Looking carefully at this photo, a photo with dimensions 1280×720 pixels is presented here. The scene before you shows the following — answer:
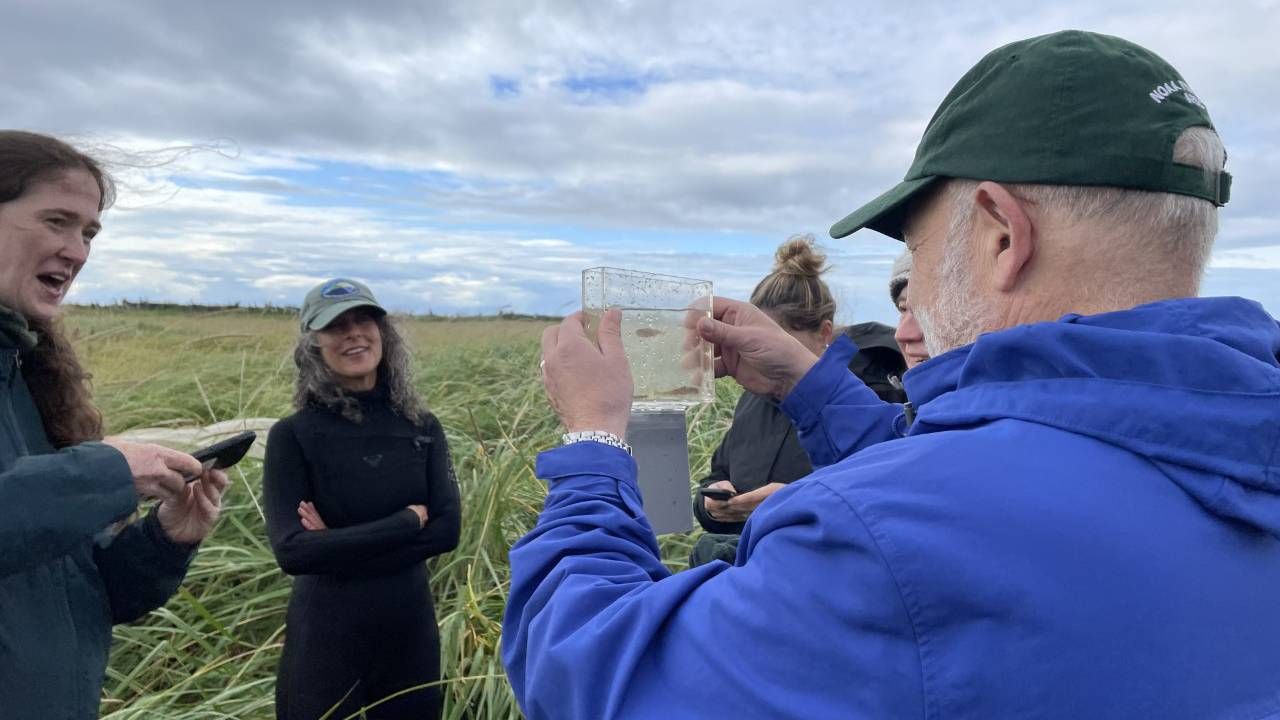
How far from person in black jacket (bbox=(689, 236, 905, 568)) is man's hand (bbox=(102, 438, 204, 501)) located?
1.90m

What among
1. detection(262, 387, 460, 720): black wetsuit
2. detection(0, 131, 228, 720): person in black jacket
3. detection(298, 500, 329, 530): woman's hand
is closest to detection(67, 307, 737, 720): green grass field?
detection(262, 387, 460, 720): black wetsuit

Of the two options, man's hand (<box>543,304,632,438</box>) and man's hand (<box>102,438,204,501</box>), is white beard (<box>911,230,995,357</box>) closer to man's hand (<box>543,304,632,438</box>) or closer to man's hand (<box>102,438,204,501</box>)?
man's hand (<box>543,304,632,438</box>)

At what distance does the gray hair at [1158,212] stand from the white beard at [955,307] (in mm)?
154

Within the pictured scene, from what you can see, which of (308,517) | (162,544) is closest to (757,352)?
(162,544)

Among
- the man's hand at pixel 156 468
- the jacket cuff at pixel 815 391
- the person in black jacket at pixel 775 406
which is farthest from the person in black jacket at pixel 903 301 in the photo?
the man's hand at pixel 156 468

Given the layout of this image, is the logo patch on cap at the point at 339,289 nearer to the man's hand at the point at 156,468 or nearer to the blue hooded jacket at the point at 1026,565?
the man's hand at the point at 156,468

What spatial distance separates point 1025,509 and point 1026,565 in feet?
0.19

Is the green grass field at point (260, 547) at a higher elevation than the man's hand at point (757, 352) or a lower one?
lower

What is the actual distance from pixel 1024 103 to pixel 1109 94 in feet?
0.36

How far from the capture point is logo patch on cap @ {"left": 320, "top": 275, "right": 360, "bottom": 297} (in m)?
4.04

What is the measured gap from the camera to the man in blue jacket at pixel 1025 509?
881mm

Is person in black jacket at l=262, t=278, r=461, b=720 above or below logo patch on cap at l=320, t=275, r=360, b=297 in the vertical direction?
below

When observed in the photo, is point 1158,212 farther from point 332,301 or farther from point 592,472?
point 332,301

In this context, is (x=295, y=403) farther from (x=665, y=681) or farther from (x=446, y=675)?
(x=665, y=681)
